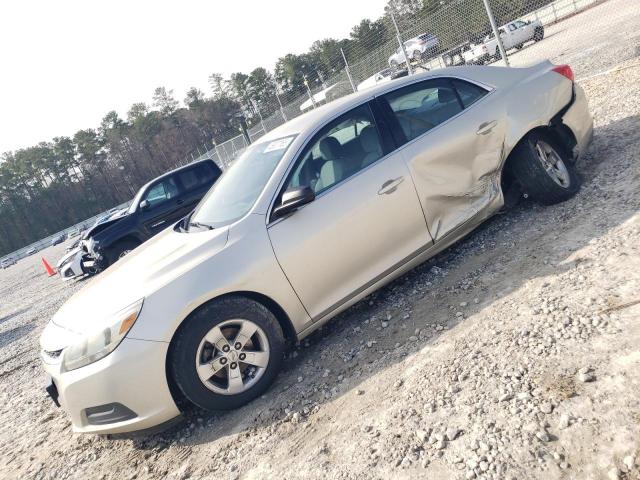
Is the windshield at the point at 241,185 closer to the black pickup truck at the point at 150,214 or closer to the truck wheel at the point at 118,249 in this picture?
the black pickup truck at the point at 150,214

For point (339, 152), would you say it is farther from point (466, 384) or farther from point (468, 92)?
point (466, 384)

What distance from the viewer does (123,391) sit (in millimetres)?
2852

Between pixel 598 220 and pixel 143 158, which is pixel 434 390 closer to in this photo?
pixel 598 220

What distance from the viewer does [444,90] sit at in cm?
403

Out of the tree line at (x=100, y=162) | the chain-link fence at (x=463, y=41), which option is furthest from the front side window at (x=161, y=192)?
the tree line at (x=100, y=162)

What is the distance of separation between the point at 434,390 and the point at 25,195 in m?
96.5

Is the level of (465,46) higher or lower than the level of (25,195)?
lower

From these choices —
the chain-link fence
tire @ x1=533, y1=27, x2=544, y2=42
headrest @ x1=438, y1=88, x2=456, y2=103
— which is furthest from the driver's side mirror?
tire @ x1=533, y1=27, x2=544, y2=42

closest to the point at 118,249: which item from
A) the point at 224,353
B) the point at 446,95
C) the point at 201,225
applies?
the point at 201,225

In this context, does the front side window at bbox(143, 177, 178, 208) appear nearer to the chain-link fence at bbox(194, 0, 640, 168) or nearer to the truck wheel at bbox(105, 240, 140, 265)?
the truck wheel at bbox(105, 240, 140, 265)

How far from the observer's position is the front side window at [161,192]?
1039cm

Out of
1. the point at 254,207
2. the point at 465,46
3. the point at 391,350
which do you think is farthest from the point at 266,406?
the point at 465,46

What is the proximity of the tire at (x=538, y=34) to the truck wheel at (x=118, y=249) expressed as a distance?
1866 cm

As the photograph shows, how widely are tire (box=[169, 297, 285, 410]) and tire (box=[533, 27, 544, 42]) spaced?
21.4 meters
